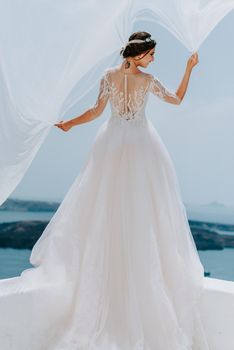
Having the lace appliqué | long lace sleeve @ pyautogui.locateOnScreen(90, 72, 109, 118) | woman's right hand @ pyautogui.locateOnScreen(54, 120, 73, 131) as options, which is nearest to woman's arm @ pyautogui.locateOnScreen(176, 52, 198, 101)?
the lace appliqué

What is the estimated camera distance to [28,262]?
656 centimetres

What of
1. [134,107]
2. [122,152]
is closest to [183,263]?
[122,152]

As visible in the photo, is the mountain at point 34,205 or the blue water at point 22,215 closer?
the mountain at point 34,205

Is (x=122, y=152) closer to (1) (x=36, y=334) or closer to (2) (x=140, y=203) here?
(2) (x=140, y=203)

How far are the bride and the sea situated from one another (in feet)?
13.9

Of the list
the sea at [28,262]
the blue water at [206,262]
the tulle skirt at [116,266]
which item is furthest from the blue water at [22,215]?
the tulle skirt at [116,266]

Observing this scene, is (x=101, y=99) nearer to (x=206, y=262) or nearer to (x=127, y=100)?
(x=127, y=100)

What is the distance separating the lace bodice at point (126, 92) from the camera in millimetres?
2068

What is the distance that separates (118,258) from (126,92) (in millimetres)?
602

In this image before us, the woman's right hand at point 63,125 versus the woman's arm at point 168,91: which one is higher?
the woman's arm at point 168,91

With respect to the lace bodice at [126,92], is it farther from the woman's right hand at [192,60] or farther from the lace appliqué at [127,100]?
the woman's right hand at [192,60]

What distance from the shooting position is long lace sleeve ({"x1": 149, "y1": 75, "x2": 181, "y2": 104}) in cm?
209

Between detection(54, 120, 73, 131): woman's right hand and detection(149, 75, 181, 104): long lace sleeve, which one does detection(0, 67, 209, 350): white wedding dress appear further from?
detection(54, 120, 73, 131): woman's right hand

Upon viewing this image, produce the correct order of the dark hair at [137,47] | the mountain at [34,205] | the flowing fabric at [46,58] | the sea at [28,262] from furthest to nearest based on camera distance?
the sea at [28,262]
the mountain at [34,205]
the dark hair at [137,47]
the flowing fabric at [46,58]
